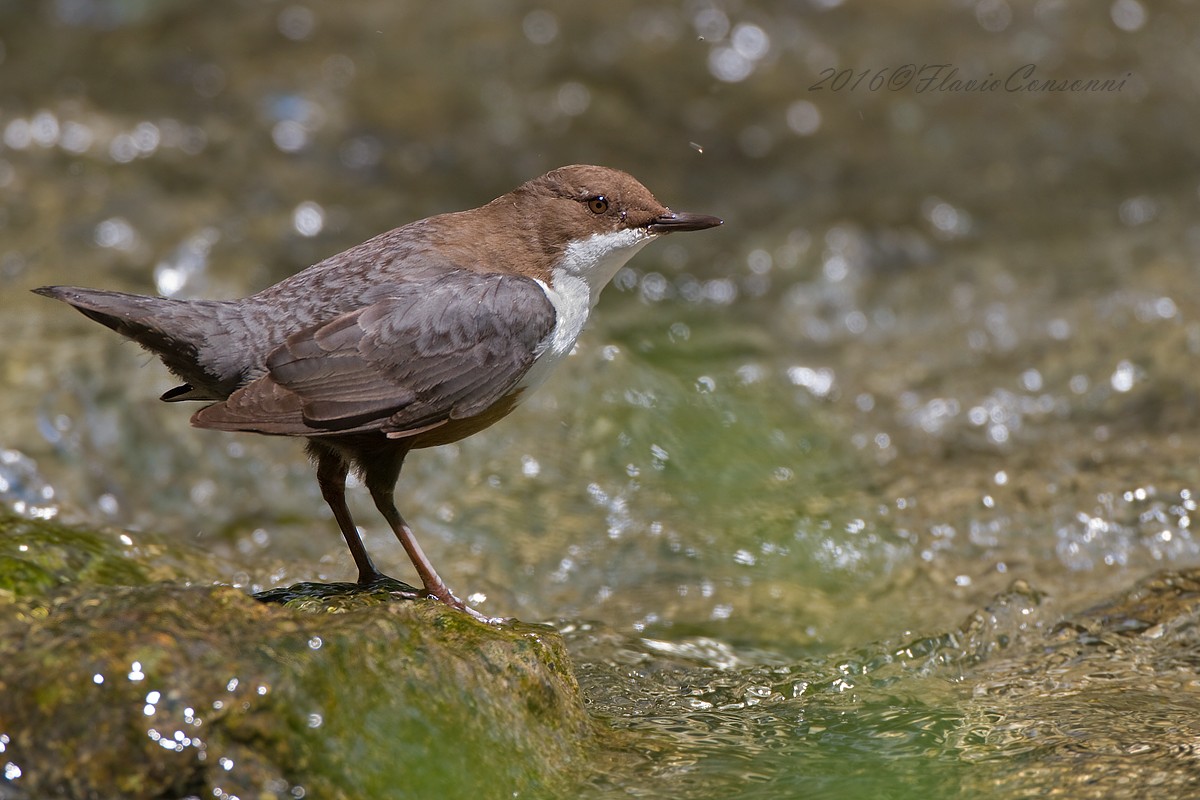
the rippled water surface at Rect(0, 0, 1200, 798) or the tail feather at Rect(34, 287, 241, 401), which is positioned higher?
the tail feather at Rect(34, 287, 241, 401)

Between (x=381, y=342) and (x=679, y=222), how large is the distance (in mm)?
978

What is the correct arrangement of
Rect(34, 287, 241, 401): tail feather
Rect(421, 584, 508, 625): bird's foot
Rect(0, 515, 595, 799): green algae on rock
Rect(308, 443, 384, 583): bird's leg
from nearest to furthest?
Rect(0, 515, 595, 799): green algae on rock
Rect(34, 287, 241, 401): tail feather
Rect(421, 584, 508, 625): bird's foot
Rect(308, 443, 384, 583): bird's leg

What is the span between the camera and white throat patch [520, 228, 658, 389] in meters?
3.75

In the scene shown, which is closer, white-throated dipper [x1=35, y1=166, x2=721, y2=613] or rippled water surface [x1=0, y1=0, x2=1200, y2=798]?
white-throated dipper [x1=35, y1=166, x2=721, y2=613]

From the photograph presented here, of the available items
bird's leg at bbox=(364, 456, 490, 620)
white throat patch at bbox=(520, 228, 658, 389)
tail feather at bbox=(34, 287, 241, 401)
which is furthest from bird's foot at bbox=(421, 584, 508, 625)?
tail feather at bbox=(34, 287, 241, 401)

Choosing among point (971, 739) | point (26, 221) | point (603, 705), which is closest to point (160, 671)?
point (603, 705)

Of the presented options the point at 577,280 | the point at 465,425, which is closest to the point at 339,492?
the point at 465,425

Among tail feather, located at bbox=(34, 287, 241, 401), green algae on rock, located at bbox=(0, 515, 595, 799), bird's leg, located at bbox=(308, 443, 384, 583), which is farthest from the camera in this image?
bird's leg, located at bbox=(308, 443, 384, 583)

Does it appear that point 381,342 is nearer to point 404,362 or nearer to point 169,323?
point 404,362

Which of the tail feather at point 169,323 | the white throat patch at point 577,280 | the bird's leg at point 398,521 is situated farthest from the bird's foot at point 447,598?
the tail feather at point 169,323

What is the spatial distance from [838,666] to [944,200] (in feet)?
15.3

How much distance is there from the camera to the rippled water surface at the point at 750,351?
11.6 feet

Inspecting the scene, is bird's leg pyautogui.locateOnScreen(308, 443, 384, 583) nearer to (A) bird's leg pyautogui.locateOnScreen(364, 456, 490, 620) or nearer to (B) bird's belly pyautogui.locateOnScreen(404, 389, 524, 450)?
(A) bird's leg pyautogui.locateOnScreen(364, 456, 490, 620)

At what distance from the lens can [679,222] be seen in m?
3.89
